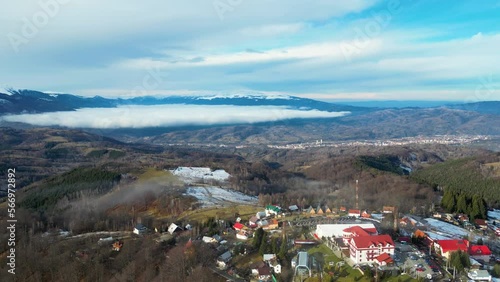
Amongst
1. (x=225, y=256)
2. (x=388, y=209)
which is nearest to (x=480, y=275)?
(x=225, y=256)

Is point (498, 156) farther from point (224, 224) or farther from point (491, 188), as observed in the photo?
point (224, 224)

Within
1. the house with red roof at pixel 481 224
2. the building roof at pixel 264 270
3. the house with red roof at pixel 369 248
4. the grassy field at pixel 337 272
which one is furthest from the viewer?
the house with red roof at pixel 481 224

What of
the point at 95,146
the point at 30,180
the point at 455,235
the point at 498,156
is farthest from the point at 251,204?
the point at 95,146

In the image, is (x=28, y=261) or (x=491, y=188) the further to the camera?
(x=491, y=188)

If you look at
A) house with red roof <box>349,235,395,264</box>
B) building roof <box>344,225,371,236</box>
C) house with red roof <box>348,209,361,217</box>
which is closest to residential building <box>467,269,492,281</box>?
house with red roof <box>349,235,395,264</box>

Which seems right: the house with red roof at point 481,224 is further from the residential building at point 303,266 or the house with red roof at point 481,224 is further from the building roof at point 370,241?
the residential building at point 303,266

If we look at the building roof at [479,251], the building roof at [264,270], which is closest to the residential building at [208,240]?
the building roof at [264,270]
